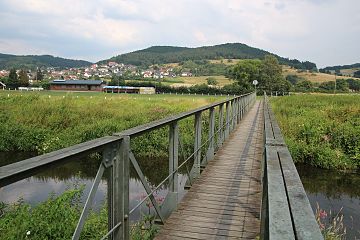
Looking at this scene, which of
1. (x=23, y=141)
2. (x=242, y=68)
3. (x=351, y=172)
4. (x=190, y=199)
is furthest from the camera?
(x=242, y=68)

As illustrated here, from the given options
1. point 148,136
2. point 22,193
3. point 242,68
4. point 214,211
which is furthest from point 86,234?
point 242,68

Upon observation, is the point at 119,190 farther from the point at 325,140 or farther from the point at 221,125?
the point at 325,140

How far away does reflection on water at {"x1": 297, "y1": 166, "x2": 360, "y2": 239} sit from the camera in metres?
10.8

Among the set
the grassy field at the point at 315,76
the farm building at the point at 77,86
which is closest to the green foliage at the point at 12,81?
the farm building at the point at 77,86

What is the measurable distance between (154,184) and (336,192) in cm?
742

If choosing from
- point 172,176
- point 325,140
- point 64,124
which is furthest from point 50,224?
point 64,124

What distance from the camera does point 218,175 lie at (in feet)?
21.2

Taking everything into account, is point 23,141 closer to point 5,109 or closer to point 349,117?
point 5,109

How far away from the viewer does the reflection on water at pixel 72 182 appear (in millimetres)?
11078

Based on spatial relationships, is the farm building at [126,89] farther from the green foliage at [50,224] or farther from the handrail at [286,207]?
the handrail at [286,207]

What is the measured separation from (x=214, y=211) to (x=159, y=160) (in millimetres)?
14501

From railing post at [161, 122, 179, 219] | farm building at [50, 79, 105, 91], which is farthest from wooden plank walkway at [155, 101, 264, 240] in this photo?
farm building at [50, 79, 105, 91]

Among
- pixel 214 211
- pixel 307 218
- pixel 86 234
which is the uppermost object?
pixel 307 218

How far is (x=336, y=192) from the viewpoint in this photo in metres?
13.7
